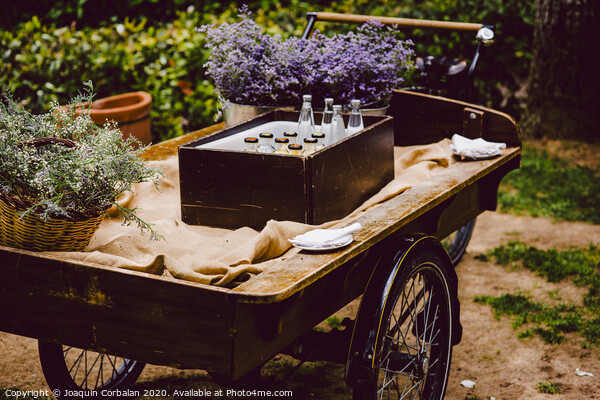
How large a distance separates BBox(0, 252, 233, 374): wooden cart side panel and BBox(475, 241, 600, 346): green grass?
2266 millimetres

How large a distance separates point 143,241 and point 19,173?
0.45 m

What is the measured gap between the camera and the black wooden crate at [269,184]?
7.54 ft

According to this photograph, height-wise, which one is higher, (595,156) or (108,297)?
(108,297)

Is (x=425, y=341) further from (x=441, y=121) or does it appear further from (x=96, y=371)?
(x=96, y=371)

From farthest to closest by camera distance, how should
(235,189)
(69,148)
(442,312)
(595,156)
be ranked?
1. (595,156)
2. (442,312)
3. (235,189)
4. (69,148)

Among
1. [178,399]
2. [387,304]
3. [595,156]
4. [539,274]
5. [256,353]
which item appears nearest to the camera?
[256,353]

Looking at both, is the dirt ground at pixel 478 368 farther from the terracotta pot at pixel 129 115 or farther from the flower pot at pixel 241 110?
the terracotta pot at pixel 129 115

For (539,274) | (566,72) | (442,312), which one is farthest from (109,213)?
(566,72)

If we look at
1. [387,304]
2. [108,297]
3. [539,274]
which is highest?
[108,297]

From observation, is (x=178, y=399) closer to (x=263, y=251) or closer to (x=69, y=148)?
(x=263, y=251)

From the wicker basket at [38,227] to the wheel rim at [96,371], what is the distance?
0.87 meters

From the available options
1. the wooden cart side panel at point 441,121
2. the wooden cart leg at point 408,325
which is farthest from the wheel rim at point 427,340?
the wooden cart side panel at point 441,121

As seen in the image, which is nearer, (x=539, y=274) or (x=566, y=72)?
(x=539, y=274)

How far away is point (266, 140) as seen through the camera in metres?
2.54
